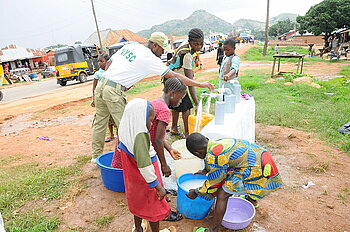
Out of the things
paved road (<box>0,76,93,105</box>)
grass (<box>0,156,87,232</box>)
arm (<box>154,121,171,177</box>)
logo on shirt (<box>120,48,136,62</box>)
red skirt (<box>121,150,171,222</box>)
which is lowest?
paved road (<box>0,76,93,105</box>)

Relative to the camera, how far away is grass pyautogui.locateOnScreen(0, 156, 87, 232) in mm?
2314

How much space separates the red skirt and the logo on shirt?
118cm

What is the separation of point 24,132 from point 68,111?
6.30ft

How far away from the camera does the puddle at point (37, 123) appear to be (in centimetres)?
592

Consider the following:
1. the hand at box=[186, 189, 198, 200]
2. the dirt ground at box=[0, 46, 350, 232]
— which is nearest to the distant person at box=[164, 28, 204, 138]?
the dirt ground at box=[0, 46, 350, 232]

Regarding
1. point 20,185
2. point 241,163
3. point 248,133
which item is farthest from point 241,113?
point 20,185

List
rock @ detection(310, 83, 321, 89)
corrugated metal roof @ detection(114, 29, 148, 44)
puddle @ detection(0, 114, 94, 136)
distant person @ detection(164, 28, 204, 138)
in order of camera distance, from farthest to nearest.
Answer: corrugated metal roof @ detection(114, 29, 148, 44) < rock @ detection(310, 83, 321, 89) < puddle @ detection(0, 114, 94, 136) < distant person @ detection(164, 28, 204, 138)

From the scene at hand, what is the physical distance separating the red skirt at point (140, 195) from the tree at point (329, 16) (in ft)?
98.8

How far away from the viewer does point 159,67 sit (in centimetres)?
263

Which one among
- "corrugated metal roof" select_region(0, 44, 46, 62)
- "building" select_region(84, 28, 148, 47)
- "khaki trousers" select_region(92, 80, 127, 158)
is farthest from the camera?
"building" select_region(84, 28, 148, 47)

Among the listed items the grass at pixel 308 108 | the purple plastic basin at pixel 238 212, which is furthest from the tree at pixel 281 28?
the purple plastic basin at pixel 238 212

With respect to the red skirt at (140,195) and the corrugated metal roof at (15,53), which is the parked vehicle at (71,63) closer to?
the red skirt at (140,195)

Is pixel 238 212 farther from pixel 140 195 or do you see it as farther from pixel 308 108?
pixel 308 108

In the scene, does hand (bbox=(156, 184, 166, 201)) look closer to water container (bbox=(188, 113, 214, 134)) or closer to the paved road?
water container (bbox=(188, 113, 214, 134))
